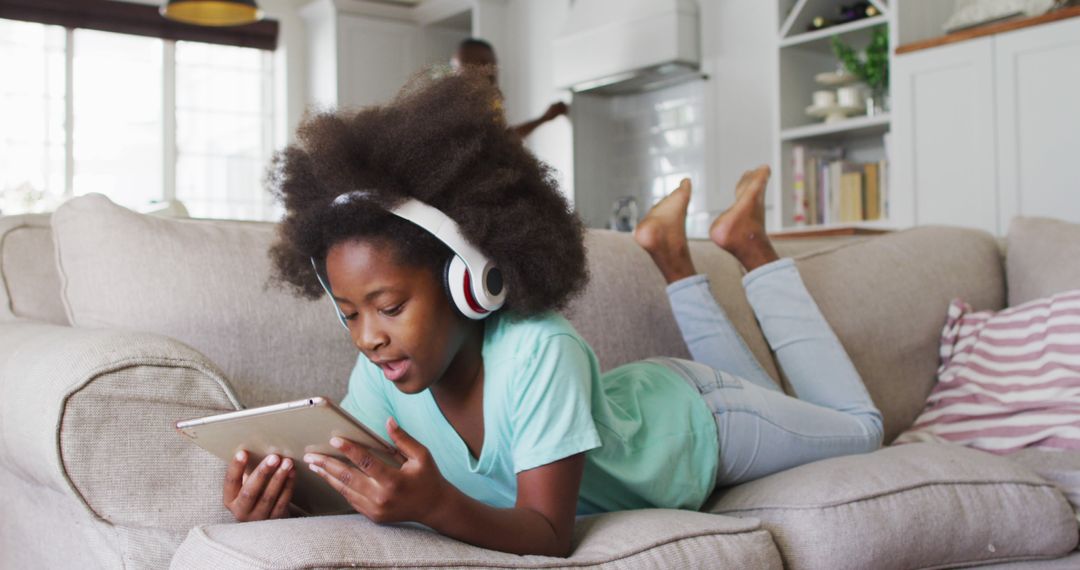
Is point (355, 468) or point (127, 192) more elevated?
point (127, 192)

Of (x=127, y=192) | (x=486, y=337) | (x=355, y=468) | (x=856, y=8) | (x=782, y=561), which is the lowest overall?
(x=782, y=561)

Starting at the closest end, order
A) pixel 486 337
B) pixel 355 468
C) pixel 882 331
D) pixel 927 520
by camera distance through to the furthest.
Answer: pixel 355 468, pixel 486 337, pixel 927 520, pixel 882 331

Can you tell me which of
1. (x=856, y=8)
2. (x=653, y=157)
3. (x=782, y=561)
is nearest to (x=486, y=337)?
(x=782, y=561)

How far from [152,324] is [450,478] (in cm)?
44

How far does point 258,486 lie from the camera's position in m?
1.15

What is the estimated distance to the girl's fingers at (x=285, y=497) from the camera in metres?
1.18

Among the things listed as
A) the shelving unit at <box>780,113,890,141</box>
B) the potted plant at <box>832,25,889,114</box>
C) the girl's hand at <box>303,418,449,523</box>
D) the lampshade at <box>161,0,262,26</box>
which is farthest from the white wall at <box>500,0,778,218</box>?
the girl's hand at <box>303,418,449,523</box>

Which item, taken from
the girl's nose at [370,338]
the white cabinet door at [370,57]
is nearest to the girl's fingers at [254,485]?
the girl's nose at [370,338]

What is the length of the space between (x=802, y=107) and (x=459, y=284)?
11.4 ft

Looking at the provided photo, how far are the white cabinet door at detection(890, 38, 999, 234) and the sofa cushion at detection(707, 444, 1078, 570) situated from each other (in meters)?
2.25

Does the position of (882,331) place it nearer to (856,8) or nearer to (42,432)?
(42,432)

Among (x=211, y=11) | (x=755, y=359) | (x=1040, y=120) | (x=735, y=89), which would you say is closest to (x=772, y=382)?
(x=755, y=359)

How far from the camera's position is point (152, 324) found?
1430 mm

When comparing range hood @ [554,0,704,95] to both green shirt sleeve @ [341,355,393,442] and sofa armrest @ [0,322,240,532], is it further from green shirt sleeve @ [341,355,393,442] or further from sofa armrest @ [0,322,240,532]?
sofa armrest @ [0,322,240,532]
